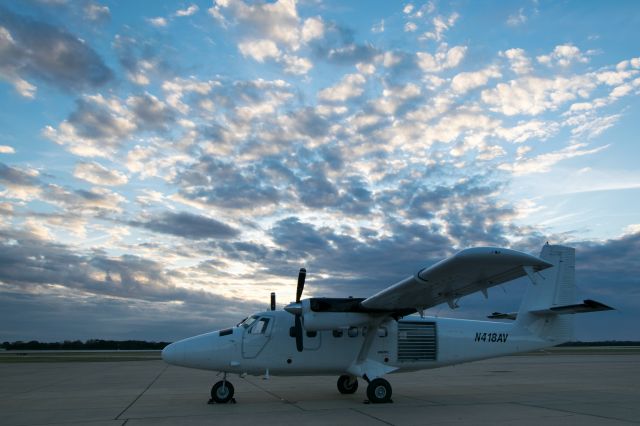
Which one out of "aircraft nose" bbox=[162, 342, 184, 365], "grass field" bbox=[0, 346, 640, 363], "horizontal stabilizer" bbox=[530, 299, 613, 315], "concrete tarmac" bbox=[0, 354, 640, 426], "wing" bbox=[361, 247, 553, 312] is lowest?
"grass field" bbox=[0, 346, 640, 363]

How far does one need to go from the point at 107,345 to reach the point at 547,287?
76.5 meters

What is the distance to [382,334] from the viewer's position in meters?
15.1

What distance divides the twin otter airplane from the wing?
32 mm

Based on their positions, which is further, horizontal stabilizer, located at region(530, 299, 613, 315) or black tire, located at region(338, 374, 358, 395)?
black tire, located at region(338, 374, 358, 395)

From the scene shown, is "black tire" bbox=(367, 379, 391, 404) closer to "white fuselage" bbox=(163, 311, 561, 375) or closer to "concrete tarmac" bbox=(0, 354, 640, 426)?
"concrete tarmac" bbox=(0, 354, 640, 426)

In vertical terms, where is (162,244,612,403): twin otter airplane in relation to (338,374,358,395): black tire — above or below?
above

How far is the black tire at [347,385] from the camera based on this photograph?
15.9 meters

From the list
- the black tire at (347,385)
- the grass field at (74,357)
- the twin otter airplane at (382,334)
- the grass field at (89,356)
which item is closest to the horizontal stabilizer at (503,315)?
the twin otter airplane at (382,334)

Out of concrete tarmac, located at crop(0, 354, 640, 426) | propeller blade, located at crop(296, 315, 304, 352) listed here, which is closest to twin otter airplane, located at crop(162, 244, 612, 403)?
propeller blade, located at crop(296, 315, 304, 352)

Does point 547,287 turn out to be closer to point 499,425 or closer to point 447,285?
point 447,285

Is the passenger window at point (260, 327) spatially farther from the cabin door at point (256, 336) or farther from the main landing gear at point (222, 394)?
the main landing gear at point (222, 394)

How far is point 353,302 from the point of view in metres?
14.2

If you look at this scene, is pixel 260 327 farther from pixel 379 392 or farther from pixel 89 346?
pixel 89 346

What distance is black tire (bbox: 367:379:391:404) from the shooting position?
44.6ft
